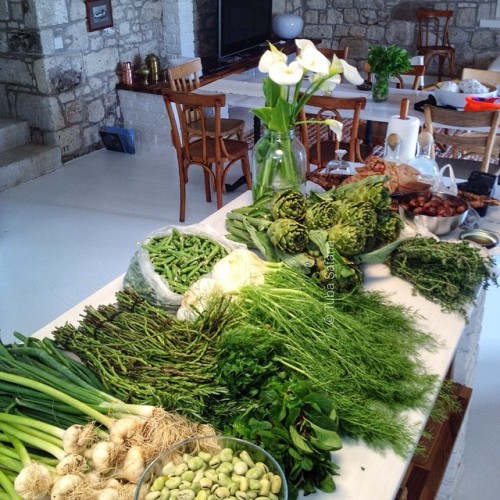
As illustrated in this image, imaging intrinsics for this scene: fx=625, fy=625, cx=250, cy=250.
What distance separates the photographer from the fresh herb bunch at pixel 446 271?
1746 millimetres

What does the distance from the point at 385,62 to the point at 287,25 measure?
3.52 meters

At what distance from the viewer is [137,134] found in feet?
19.4

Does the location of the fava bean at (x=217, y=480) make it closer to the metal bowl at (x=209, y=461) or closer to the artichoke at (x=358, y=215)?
the metal bowl at (x=209, y=461)

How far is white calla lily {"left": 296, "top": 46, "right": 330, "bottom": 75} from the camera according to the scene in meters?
1.91

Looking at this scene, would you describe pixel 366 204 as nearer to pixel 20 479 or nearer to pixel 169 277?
pixel 169 277

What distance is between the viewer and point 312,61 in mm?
1910

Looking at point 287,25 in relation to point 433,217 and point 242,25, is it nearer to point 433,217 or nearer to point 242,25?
point 242,25

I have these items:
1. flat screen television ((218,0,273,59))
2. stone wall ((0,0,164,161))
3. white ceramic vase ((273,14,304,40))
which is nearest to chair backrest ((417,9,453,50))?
white ceramic vase ((273,14,304,40))

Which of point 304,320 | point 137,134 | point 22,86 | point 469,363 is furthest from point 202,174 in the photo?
point 304,320

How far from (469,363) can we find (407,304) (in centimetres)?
68

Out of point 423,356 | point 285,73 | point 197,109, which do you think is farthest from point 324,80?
point 197,109

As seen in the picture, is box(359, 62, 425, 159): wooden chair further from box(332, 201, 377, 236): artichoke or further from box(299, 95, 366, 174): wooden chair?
box(332, 201, 377, 236): artichoke

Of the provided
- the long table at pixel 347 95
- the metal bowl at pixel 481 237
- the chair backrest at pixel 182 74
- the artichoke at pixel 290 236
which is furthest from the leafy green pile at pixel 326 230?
the chair backrest at pixel 182 74

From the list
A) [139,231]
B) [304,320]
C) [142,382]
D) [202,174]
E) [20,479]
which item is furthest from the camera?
[202,174]
